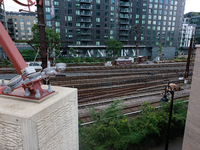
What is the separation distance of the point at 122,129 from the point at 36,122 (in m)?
6.97

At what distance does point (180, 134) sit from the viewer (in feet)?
35.9

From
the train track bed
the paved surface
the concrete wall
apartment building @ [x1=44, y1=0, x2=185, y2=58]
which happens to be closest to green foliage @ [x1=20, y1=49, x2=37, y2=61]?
apartment building @ [x1=44, y1=0, x2=185, y2=58]

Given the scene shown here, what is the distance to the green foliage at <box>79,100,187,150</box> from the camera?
26.4 ft

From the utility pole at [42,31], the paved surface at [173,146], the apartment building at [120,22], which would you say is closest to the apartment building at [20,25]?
the apartment building at [120,22]

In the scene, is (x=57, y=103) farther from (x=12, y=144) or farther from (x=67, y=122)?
(x=12, y=144)

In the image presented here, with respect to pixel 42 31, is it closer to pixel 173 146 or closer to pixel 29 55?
pixel 173 146

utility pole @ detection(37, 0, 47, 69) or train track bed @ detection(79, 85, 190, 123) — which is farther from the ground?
utility pole @ detection(37, 0, 47, 69)

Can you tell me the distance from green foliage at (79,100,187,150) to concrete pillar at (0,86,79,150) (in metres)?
4.39

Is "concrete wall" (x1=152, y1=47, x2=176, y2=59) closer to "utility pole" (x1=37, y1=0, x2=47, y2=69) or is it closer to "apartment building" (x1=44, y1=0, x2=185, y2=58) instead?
"apartment building" (x1=44, y1=0, x2=185, y2=58)

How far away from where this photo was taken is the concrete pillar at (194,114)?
21.3 feet

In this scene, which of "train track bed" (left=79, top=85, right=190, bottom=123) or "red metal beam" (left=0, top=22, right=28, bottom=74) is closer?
"red metal beam" (left=0, top=22, right=28, bottom=74)

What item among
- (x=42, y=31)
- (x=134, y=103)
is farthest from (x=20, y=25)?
(x=134, y=103)

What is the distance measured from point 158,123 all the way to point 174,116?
1259 millimetres

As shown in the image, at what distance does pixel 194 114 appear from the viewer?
6684 millimetres
